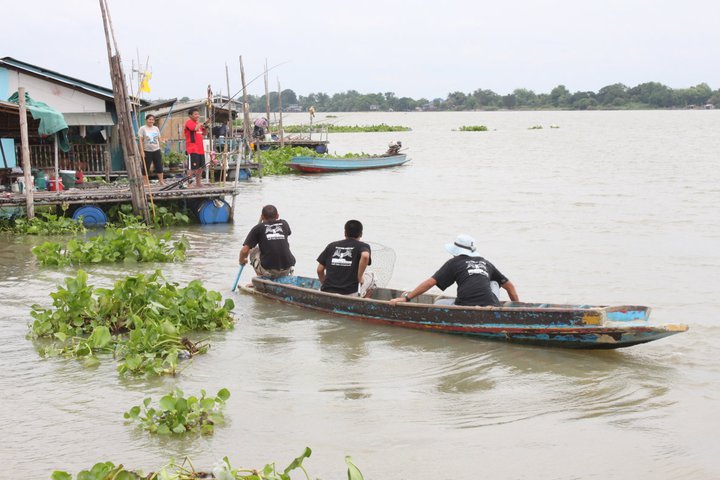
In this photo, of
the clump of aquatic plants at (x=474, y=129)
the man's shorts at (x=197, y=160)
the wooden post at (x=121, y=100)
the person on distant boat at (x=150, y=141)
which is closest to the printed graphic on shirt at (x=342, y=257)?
the wooden post at (x=121, y=100)

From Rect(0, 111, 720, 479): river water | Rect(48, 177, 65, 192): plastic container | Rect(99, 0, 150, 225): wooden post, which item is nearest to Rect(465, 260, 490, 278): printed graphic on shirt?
Rect(0, 111, 720, 479): river water

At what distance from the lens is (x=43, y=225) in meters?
17.0

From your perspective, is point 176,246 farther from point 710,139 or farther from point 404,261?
point 710,139

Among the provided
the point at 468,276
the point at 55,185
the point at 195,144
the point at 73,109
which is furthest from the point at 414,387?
the point at 73,109

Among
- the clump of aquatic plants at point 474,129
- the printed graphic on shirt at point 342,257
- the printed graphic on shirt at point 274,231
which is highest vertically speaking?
the clump of aquatic plants at point 474,129

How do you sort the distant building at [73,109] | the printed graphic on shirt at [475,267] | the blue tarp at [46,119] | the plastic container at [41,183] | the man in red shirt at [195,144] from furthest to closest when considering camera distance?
1. the distant building at [73,109]
2. the plastic container at [41,183]
3. the man in red shirt at [195,144]
4. the blue tarp at [46,119]
5. the printed graphic on shirt at [475,267]

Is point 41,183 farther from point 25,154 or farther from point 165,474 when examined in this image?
point 165,474

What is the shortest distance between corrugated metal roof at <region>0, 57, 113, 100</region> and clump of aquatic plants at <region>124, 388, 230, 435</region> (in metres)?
15.9

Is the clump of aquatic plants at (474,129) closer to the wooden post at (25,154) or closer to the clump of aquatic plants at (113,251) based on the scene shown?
the wooden post at (25,154)

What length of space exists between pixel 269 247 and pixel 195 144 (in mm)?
8332

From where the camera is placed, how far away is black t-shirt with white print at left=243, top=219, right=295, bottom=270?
1107cm

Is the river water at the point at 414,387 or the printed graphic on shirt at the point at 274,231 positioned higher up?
the printed graphic on shirt at the point at 274,231

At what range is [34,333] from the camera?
9.27 meters

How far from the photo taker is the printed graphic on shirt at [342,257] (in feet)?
32.7
